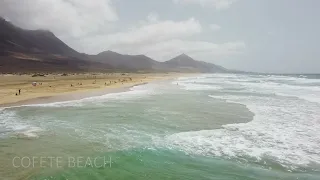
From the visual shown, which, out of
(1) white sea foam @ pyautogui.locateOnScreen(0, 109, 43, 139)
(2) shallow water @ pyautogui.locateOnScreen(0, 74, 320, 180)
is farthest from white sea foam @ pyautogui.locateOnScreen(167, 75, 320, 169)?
(1) white sea foam @ pyautogui.locateOnScreen(0, 109, 43, 139)

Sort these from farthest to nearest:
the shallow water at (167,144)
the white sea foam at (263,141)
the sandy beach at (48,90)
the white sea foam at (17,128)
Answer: the sandy beach at (48,90) → the white sea foam at (17,128) → the white sea foam at (263,141) → the shallow water at (167,144)

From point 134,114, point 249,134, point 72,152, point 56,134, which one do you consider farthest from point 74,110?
point 249,134

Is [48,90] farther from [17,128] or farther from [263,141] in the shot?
[263,141]

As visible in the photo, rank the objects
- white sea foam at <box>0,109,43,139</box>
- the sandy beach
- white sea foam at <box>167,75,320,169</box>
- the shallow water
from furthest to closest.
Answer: the sandy beach < white sea foam at <box>0,109,43,139</box> < white sea foam at <box>167,75,320,169</box> < the shallow water

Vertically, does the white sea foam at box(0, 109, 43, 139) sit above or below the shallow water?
below

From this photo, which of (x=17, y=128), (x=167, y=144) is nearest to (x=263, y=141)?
(x=167, y=144)

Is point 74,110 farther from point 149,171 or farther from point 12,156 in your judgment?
point 149,171

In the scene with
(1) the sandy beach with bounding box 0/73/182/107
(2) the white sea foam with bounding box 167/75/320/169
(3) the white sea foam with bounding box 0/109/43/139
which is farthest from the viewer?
(1) the sandy beach with bounding box 0/73/182/107

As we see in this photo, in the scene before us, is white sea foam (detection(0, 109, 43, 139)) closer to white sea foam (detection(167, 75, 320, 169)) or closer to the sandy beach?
white sea foam (detection(167, 75, 320, 169))

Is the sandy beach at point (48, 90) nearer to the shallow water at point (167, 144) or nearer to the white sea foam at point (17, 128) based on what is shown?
the white sea foam at point (17, 128)

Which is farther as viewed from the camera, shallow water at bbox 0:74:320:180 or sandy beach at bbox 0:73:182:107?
sandy beach at bbox 0:73:182:107

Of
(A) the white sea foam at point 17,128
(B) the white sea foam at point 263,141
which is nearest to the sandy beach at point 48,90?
(A) the white sea foam at point 17,128
